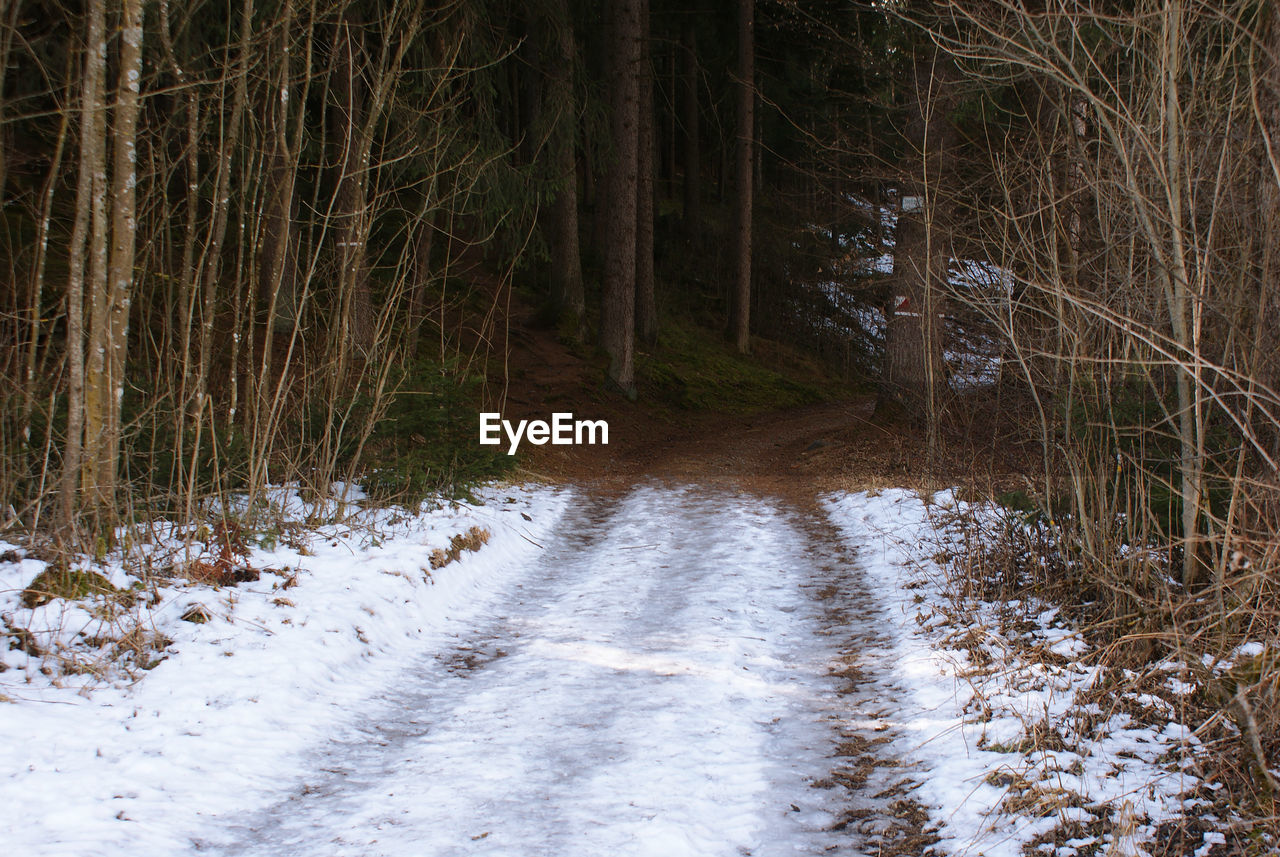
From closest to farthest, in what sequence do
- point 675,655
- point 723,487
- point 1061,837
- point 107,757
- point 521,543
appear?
point 1061,837 < point 107,757 < point 675,655 < point 521,543 < point 723,487

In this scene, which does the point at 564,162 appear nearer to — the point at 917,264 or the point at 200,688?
the point at 917,264

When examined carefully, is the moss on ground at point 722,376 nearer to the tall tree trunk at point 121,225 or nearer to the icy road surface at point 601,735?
the icy road surface at point 601,735

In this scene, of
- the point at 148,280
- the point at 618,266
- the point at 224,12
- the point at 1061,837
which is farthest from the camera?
the point at 618,266

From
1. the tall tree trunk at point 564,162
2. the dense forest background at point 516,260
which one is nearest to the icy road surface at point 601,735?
the dense forest background at point 516,260

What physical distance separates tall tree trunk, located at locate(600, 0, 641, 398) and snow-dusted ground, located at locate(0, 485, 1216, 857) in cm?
1097

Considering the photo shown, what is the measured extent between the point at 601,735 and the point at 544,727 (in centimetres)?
32

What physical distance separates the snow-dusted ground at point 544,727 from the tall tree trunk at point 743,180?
1696 cm

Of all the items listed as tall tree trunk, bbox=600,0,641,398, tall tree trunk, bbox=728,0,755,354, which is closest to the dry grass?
tall tree trunk, bbox=600,0,641,398

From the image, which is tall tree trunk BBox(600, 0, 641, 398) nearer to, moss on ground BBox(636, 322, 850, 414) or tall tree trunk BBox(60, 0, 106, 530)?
moss on ground BBox(636, 322, 850, 414)

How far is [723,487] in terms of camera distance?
11.9 metres

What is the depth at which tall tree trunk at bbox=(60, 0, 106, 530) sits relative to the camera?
17.2 ft

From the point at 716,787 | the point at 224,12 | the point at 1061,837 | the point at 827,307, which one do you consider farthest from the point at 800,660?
the point at 827,307

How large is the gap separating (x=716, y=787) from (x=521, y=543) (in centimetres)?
500

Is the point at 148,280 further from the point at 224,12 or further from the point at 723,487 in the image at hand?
the point at 723,487
